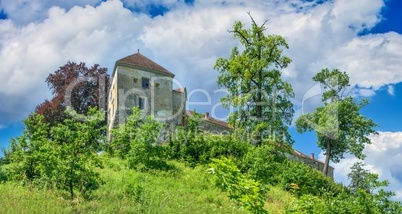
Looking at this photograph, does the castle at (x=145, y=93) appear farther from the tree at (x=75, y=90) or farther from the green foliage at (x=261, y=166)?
the green foliage at (x=261, y=166)

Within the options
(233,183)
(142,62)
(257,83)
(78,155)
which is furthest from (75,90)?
(233,183)

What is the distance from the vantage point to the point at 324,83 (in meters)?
41.1

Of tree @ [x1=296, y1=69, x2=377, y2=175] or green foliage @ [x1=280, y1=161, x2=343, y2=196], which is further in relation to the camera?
tree @ [x1=296, y1=69, x2=377, y2=175]

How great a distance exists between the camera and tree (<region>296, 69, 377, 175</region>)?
3944 centimetres

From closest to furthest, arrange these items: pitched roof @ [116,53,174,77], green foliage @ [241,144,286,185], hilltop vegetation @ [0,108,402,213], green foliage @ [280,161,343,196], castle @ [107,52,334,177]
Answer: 1. hilltop vegetation @ [0,108,402,213]
2. green foliage @ [241,144,286,185]
3. green foliage @ [280,161,343,196]
4. castle @ [107,52,334,177]
5. pitched roof @ [116,53,174,77]

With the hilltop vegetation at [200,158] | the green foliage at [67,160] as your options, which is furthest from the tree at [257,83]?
the green foliage at [67,160]

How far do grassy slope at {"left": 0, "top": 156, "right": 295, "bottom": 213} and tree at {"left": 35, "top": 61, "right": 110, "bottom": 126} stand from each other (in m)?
19.4

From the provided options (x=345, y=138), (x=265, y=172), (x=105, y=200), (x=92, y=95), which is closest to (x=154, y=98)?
(x=92, y=95)

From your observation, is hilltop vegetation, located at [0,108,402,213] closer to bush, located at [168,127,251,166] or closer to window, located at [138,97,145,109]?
bush, located at [168,127,251,166]

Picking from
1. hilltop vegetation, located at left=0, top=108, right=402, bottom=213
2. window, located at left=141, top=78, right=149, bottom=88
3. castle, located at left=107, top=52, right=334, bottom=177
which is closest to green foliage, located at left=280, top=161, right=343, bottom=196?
hilltop vegetation, located at left=0, top=108, right=402, bottom=213

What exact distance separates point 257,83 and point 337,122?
8.77 m

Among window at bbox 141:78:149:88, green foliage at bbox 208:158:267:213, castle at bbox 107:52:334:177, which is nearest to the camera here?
green foliage at bbox 208:158:267:213

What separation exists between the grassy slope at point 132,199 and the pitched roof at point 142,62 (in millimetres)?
17099

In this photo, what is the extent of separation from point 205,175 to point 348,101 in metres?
21.3
